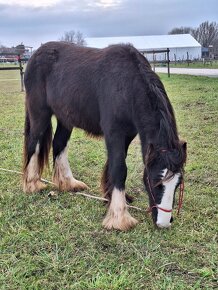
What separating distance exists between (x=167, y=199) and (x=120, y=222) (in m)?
0.58

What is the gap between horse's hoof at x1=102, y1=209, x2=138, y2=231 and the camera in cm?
328

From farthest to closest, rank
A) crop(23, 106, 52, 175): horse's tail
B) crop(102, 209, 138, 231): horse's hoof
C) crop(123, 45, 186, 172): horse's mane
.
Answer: crop(23, 106, 52, 175): horse's tail → crop(102, 209, 138, 231): horse's hoof → crop(123, 45, 186, 172): horse's mane

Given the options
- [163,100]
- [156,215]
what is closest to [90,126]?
[163,100]

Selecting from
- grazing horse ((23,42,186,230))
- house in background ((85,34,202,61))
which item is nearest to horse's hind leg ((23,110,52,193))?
grazing horse ((23,42,186,230))

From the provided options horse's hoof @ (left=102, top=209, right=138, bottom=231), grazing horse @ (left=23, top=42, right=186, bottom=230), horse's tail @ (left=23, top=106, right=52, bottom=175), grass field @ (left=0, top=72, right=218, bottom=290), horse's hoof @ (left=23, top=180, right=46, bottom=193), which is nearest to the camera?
grass field @ (left=0, top=72, right=218, bottom=290)

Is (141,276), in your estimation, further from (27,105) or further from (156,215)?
(27,105)

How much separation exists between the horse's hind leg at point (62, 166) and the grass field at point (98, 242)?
176 millimetres

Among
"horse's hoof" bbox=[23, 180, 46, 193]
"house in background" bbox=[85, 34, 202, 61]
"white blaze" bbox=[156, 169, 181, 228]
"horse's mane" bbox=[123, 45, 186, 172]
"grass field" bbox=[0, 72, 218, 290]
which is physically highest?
"house in background" bbox=[85, 34, 202, 61]

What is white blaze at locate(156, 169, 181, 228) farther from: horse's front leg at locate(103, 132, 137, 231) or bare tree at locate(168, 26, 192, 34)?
bare tree at locate(168, 26, 192, 34)

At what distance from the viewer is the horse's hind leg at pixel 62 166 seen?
14.2ft

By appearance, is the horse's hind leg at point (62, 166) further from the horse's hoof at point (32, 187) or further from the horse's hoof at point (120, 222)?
the horse's hoof at point (120, 222)

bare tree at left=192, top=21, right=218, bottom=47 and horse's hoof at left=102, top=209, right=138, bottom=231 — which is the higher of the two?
bare tree at left=192, top=21, right=218, bottom=47

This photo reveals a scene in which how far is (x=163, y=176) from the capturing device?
2.92 m

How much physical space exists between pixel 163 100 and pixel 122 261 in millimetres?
1394
